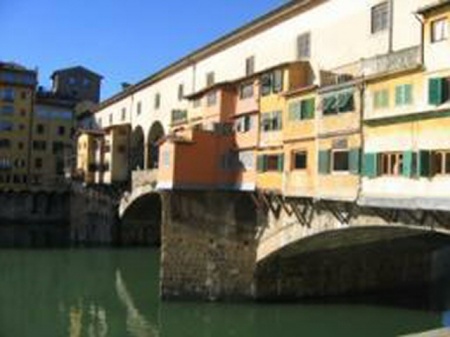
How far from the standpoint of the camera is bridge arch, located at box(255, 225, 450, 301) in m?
33.8

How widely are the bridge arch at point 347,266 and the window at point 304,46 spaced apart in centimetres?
838

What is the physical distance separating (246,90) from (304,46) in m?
3.92

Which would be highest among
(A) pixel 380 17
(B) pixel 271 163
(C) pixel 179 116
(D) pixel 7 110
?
(D) pixel 7 110

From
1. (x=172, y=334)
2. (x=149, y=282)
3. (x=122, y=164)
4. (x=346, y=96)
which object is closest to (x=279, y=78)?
(x=346, y=96)

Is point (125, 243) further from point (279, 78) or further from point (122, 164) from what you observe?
point (279, 78)

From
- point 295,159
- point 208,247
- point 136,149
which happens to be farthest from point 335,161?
point 136,149

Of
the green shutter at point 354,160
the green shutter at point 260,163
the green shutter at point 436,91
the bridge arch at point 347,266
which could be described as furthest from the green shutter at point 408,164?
the green shutter at point 260,163

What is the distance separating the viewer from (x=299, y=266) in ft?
120

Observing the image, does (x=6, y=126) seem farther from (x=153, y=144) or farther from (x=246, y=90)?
(x=246, y=90)

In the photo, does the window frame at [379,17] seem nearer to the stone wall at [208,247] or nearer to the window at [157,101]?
the stone wall at [208,247]

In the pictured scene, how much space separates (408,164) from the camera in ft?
81.9

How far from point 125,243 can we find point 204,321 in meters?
33.0

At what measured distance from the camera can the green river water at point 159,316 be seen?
104 ft

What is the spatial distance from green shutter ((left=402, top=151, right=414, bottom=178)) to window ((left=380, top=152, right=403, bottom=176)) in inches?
11.4
